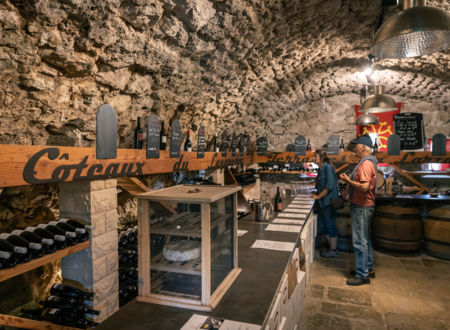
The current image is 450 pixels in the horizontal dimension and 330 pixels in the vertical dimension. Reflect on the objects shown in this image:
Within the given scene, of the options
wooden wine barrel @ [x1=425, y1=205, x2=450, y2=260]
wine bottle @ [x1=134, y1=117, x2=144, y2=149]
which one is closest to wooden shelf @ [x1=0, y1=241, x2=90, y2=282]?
wine bottle @ [x1=134, y1=117, x2=144, y2=149]

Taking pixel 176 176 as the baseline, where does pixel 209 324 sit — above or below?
below

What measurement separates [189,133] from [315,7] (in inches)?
83.2

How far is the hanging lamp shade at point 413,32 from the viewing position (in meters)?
1.77

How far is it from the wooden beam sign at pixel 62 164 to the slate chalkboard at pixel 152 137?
59 millimetres

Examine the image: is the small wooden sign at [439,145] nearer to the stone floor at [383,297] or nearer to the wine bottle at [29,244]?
the stone floor at [383,297]

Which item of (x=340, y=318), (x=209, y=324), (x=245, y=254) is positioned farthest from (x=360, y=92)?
(x=209, y=324)

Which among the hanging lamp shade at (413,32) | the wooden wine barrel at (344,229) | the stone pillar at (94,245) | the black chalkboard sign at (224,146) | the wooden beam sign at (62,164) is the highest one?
the hanging lamp shade at (413,32)

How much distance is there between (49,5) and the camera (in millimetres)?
1630

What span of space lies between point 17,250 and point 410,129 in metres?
7.39

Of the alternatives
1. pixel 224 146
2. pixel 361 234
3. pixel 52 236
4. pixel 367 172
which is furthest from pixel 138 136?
pixel 361 234

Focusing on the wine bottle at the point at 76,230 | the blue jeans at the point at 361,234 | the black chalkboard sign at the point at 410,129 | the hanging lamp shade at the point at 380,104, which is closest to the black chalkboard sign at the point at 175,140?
the wine bottle at the point at 76,230

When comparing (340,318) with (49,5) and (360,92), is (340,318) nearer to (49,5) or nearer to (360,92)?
(49,5)

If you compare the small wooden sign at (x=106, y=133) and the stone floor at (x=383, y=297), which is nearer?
the small wooden sign at (x=106, y=133)

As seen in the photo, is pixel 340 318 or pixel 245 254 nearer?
pixel 245 254
